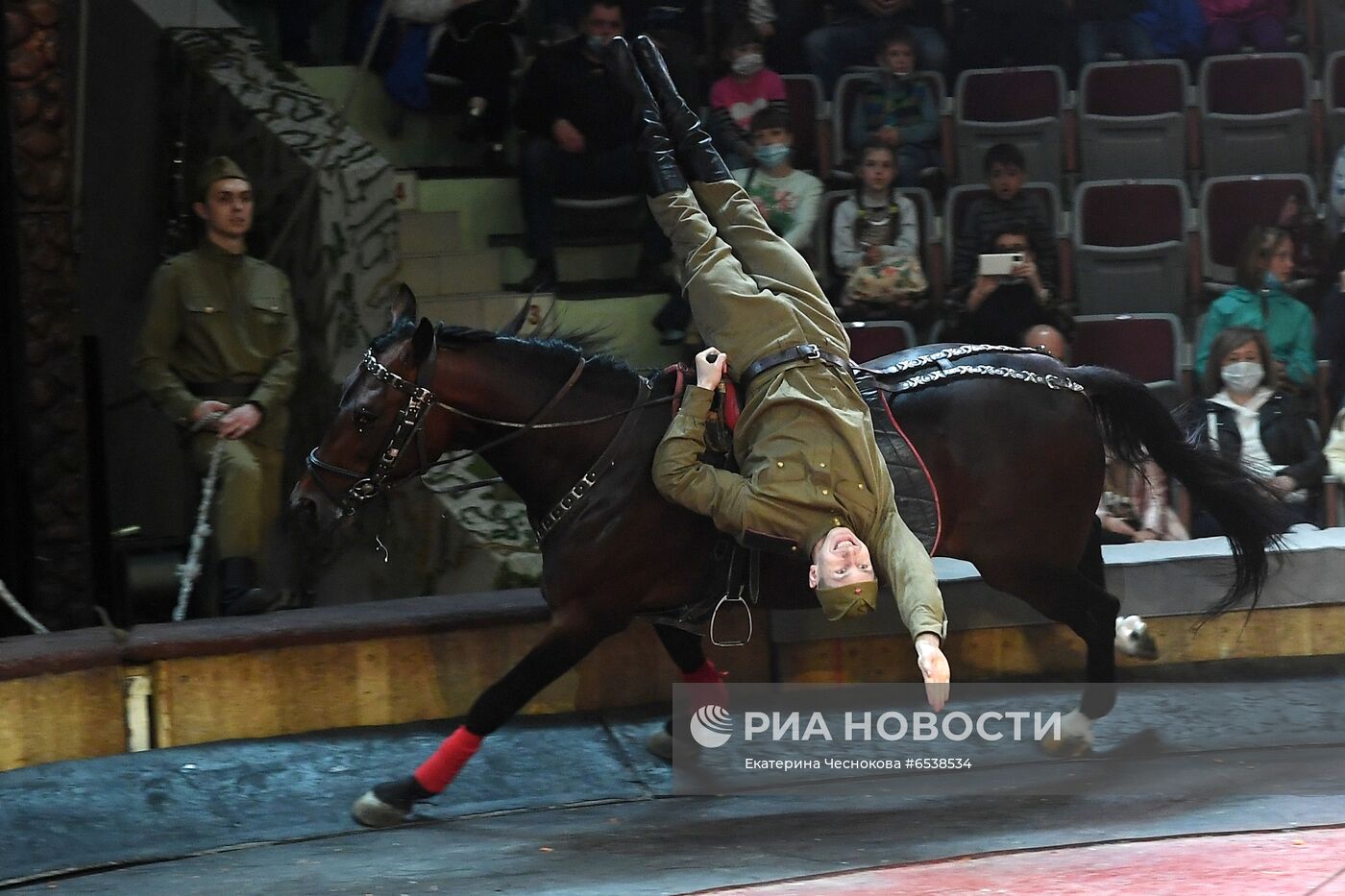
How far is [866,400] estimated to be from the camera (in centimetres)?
555

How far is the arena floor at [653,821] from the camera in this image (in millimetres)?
4680

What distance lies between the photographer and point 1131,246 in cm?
928

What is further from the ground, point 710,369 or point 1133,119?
point 1133,119

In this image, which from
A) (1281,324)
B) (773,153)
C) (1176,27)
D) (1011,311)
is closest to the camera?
(1011,311)

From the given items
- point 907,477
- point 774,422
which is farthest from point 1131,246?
point 774,422

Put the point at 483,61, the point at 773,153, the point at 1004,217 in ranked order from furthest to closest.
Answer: the point at 483,61
the point at 1004,217
the point at 773,153

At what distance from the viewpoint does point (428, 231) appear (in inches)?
329

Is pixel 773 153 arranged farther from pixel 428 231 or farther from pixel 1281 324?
pixel 1281 324

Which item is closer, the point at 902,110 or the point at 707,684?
the point at 707,684

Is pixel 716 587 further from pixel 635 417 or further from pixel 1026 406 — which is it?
pixel 1026 406

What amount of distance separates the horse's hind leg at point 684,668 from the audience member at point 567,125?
2.73 meters

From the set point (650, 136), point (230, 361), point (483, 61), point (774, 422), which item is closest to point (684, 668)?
point (774, 422)

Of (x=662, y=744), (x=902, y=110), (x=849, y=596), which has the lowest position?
(x=662, y=744)

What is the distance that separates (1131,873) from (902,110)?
18.4 feet
